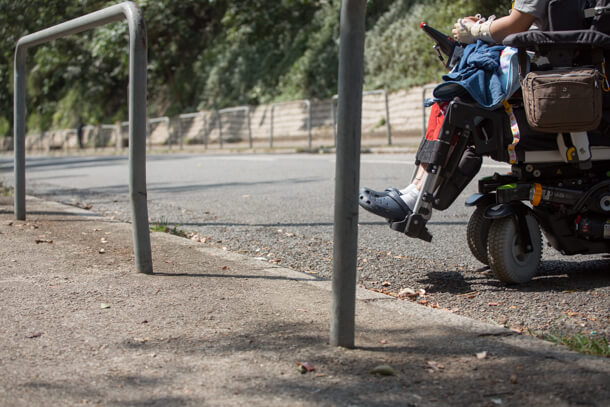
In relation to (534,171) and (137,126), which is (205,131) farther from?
(534,171)

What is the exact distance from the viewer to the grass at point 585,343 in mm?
2475

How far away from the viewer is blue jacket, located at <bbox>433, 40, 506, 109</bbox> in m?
3.40

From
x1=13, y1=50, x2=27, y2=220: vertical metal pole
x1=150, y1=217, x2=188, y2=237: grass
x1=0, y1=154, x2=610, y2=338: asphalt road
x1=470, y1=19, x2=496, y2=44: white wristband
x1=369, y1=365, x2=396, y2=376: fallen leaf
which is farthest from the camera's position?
x1=13, y1=50, x2=27, y2=220: vertical metal pole

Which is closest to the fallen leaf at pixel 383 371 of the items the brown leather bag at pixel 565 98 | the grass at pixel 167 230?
the brown leather bag at pixel 565 98

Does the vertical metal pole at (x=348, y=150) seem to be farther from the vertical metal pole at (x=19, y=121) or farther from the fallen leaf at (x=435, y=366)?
the vertical metal pole at (x=19, y=121)

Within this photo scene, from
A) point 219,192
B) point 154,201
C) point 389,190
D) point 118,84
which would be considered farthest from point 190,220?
point 118,84

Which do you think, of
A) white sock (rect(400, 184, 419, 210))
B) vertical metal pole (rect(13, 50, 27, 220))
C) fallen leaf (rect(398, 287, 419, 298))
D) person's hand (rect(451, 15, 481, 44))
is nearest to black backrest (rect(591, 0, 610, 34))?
person's hand (rect(451, 15, 481, 44))

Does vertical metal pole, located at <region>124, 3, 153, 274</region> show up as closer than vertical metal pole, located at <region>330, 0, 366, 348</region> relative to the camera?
No

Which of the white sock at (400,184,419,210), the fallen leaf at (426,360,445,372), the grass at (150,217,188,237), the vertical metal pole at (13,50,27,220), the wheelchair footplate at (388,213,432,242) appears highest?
the vertical metal pole at (13,50,27,220)

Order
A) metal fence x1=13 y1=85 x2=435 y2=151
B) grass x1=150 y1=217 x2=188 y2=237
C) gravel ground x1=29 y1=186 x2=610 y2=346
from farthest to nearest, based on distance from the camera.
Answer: metal fence x1=13 y1=85 x2=435 y2=151 → grass x1=150 y1=217 x2=188 y2=237 → gravel ground x1=29 y1=186 x2=610 y2=346

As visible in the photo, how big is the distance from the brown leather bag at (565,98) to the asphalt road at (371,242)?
2.45 ft

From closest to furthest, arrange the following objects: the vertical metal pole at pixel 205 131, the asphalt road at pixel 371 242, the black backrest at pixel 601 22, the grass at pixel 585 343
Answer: the grass at pixel 585 343
the asphalt road at pixel 371 242
the black backrest at pixel 601 22
the vertical metal pole at pixel 205 131

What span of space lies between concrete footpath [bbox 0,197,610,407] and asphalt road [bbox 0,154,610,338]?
0.37m

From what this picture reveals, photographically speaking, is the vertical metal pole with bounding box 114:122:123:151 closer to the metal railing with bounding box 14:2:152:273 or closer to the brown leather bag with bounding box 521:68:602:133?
the metal railing with bounding box 14:2:152:273
